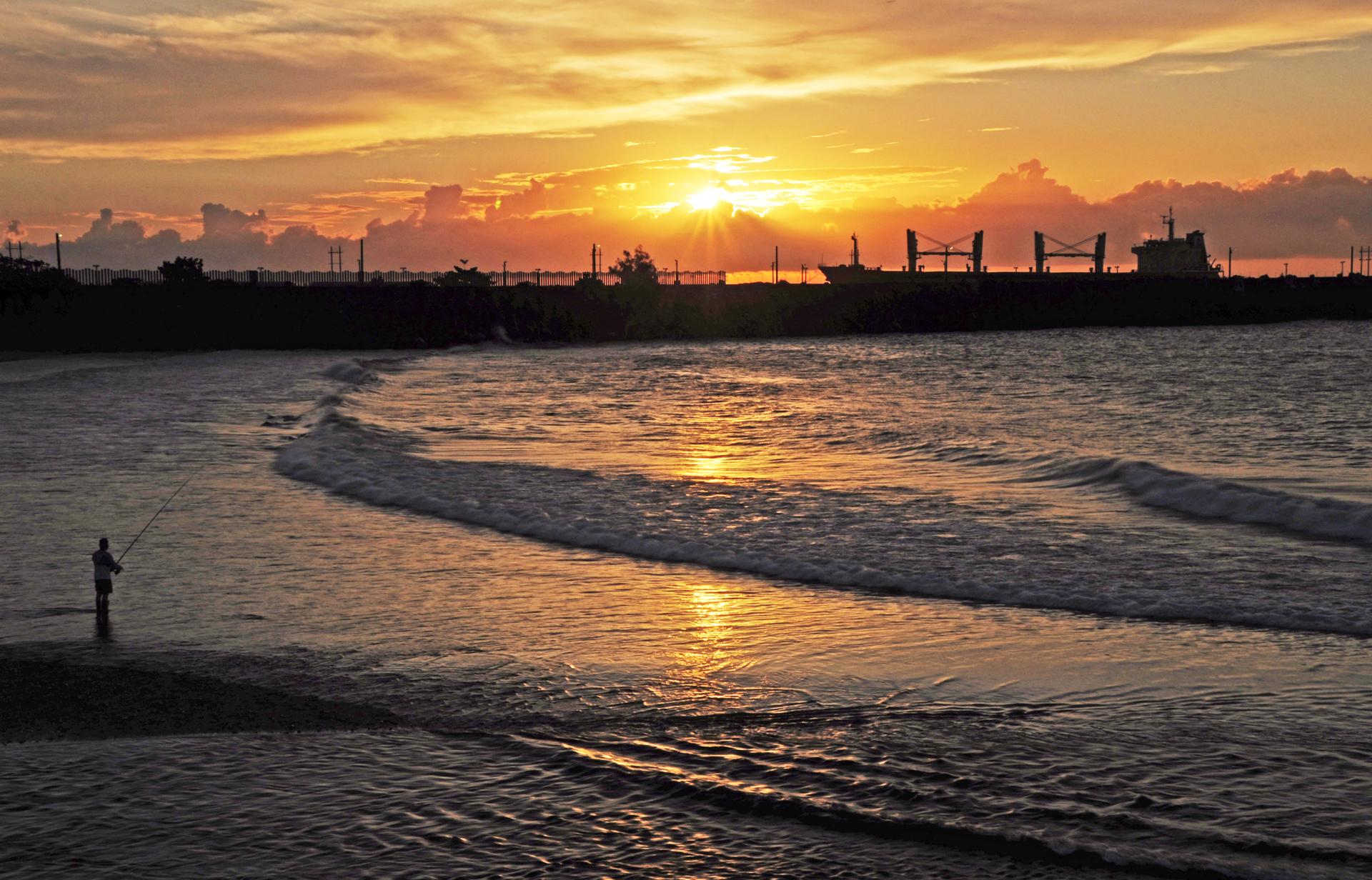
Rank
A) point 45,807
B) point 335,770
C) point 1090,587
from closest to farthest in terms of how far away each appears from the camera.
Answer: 1. point 45,807
2. point 335,770
3. point 1090,587

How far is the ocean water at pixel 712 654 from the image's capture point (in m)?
5.06

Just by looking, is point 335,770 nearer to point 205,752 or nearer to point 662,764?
point 205,752

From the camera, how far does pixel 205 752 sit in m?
6.06

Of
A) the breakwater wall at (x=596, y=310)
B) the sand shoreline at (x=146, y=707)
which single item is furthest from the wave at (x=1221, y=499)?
the breakwater wall at (x=596, y=310)

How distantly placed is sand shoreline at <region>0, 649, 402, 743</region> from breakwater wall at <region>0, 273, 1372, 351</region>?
2842 inches

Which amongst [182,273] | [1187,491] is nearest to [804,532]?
[1187,491]

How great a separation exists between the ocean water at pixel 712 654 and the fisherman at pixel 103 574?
7.1 inches

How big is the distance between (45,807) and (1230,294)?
135 meters

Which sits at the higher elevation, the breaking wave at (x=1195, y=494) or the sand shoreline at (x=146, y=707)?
the breaking wave at (x=1195, y=494)

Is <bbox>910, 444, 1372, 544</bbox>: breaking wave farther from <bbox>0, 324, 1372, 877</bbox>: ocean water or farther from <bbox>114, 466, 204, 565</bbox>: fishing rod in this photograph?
<bbox>114, 466, 204, 565</bbox>: fishing rod

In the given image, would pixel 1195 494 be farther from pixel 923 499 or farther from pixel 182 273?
pixel 182 273

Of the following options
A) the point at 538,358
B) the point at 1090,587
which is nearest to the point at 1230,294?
the point at 538,358

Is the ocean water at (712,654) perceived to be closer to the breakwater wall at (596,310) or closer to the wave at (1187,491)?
the wave at (1187,491)

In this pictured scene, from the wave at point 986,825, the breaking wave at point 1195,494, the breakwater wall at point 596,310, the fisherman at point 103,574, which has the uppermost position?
the breakwater wall at point 596,310
